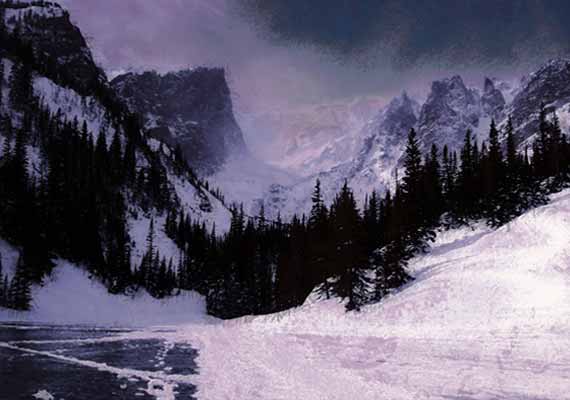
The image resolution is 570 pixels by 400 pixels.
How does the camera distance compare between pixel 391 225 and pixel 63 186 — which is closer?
pixel 391 225

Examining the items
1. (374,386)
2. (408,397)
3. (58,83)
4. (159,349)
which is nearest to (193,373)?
(374,386)

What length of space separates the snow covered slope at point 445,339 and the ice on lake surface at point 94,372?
A: 141cm

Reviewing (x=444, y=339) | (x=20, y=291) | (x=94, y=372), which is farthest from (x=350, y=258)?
(x=20, y=291)

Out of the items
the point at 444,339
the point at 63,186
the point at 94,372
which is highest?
the point at 63,186

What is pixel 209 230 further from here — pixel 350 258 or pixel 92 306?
pixel 350 258

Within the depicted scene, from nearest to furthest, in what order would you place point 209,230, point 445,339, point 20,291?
point 445,339, point 20,291, point 209,230

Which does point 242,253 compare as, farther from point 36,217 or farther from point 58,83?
point 58,83

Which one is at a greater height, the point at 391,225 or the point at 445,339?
the point at 391,225

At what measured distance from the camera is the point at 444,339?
26281 millimetres

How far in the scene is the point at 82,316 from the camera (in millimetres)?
83188

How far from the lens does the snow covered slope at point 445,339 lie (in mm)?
16391

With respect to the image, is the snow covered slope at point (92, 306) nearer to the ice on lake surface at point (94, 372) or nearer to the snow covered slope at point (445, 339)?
the snow covered slope at point (445, 339)

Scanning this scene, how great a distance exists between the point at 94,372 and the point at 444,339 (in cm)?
1752

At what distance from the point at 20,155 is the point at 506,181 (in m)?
97.0
